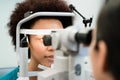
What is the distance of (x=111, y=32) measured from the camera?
43cm

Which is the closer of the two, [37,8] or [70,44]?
[70,44]

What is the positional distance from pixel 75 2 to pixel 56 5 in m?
1.12

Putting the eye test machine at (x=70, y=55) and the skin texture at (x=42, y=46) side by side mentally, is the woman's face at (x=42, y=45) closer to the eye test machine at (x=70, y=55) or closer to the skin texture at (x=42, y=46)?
the skin texture at (x=42, y=46)

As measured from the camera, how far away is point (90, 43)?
52 centimetres

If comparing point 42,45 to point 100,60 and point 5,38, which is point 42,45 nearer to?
point 100,60

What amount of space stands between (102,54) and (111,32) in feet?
0.14

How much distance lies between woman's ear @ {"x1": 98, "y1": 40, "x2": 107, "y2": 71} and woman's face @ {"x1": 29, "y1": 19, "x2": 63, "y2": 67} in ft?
2.22

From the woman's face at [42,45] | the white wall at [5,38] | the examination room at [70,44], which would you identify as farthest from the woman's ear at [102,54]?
the white wall at [5,38]

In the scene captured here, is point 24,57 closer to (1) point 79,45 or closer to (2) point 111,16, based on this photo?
(1) point 79,45

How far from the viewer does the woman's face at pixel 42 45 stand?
1.13 meters

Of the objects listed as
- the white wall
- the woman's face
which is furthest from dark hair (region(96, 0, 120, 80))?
the white wall

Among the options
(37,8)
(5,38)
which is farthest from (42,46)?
(5,38)

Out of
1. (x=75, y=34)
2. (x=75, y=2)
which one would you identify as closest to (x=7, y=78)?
(x=75, y=34)

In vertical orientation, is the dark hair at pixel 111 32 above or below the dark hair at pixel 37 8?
below
